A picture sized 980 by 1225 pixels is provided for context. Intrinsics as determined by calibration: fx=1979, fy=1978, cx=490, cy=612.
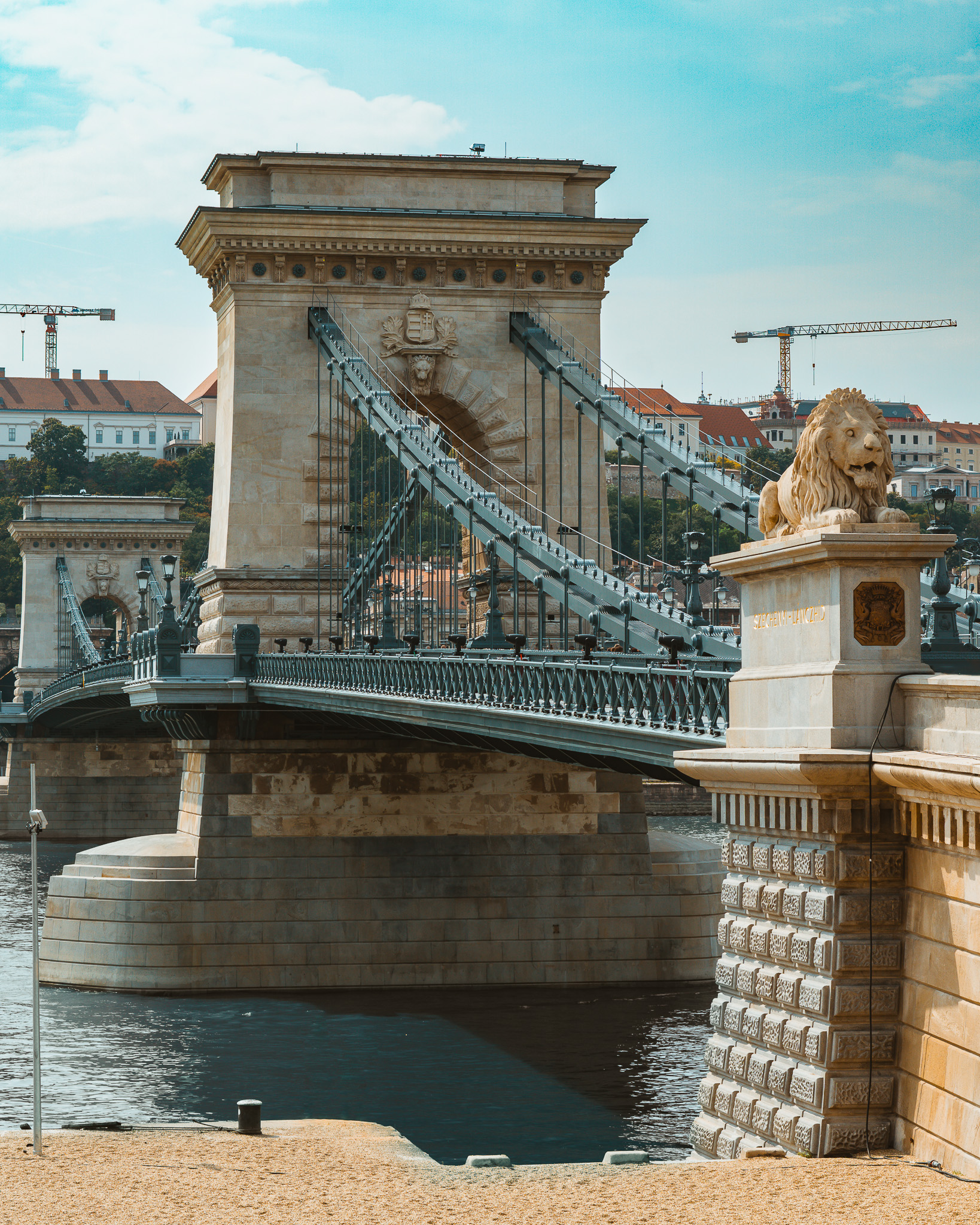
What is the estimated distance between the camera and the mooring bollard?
68.3 feet

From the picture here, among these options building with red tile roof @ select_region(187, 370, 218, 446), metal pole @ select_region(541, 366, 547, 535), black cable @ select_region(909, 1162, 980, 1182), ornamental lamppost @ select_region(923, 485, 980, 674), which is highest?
building with red tile roof @ select_region(187, 370, 218, 446)

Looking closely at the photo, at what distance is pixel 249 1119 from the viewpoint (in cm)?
2091

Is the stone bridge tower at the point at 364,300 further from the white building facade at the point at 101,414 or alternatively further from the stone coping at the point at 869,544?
the white building facade at the point at 101,414

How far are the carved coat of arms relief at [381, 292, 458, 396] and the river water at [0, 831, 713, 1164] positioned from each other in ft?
44.5

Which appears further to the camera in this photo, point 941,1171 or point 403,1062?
point 403,1062

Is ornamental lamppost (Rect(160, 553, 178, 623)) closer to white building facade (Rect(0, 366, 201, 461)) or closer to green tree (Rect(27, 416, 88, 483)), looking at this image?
green tree (Rect(27, 416, 88, 483))

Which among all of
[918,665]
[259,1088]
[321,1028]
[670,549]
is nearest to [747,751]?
[918,665]

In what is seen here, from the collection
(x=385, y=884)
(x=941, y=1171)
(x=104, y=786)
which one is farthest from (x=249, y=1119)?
(x=104, y=786)

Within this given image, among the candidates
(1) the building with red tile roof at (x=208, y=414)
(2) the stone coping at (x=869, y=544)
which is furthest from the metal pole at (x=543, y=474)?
(1) the building with red tile roof at (x=208, y=414)

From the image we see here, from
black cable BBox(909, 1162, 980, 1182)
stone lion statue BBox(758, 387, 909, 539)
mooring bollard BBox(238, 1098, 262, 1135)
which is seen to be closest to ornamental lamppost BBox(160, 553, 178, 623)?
mooring bollard BBox(238, 1098, 262, 1135)

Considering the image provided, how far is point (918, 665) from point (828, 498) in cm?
155

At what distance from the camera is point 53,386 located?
19075 centimetres

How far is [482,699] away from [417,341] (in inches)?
746

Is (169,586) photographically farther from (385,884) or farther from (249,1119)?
(249,1119)
